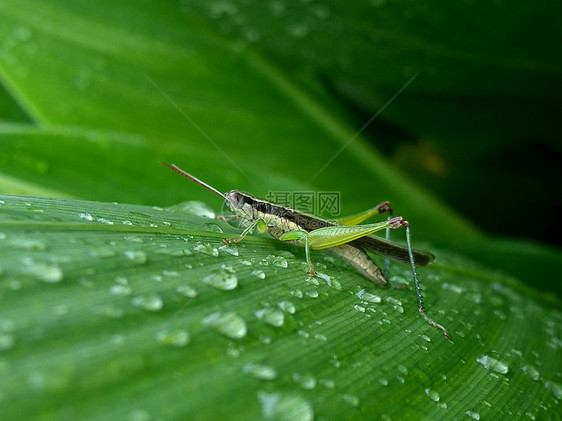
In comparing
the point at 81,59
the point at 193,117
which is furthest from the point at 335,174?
the point at 81,59

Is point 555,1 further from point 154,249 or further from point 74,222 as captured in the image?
point 74,222

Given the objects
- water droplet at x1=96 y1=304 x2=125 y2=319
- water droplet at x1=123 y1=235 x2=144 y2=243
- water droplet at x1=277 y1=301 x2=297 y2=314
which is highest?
water droplet at x1=123 y1=235 x2=144 y2=243

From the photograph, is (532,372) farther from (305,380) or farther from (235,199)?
(235,199)

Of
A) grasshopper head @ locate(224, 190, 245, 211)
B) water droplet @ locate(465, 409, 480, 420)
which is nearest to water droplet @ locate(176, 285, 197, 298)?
water droplet @ locate(465, 409, 480, 420)

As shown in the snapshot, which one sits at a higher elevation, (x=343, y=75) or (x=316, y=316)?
(x=343, y=75)

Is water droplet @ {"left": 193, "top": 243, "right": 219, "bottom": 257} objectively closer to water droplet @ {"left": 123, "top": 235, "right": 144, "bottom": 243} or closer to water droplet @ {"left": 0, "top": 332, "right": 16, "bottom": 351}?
water droplet @ {"left": 123, "top": 235, "right": 144, "bottom": 243}

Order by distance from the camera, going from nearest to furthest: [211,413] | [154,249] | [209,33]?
[211,413] < [154,249] < [209,33]
